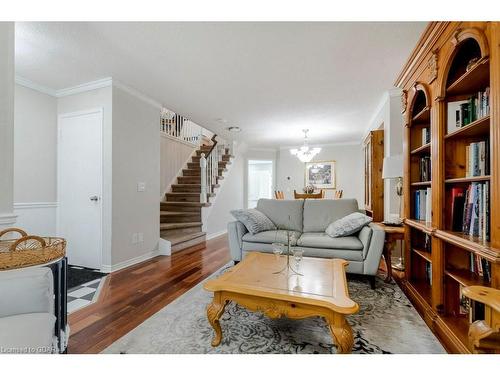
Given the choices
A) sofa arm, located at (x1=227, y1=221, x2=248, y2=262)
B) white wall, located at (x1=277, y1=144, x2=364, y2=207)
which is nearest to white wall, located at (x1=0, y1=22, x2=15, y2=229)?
sofa arm, located at (x1=227, y1=221, x2=248, y2=262)

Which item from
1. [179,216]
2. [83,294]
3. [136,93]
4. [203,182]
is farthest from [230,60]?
[179,216]

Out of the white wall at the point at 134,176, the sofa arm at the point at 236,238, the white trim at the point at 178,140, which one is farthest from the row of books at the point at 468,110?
the white trim at the point at 178,140

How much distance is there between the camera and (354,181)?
21.7ft

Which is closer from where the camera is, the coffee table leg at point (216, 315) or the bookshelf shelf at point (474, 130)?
the bookshelf shelf at point (474, 130)

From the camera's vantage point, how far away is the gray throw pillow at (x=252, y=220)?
10.1 ft

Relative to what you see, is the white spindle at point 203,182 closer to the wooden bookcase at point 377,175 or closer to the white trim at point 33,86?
the white trim at point 33,86

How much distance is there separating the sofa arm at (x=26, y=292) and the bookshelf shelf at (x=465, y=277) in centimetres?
232

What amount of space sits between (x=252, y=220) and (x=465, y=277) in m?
2.07

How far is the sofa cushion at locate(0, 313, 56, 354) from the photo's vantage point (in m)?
0.89

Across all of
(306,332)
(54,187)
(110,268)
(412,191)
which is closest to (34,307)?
(306,332)

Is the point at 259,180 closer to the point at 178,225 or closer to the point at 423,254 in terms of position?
the point at 178,225

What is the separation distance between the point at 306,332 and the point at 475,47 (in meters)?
2.31

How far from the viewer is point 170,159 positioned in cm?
553

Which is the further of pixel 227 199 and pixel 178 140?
pixel 227 199
